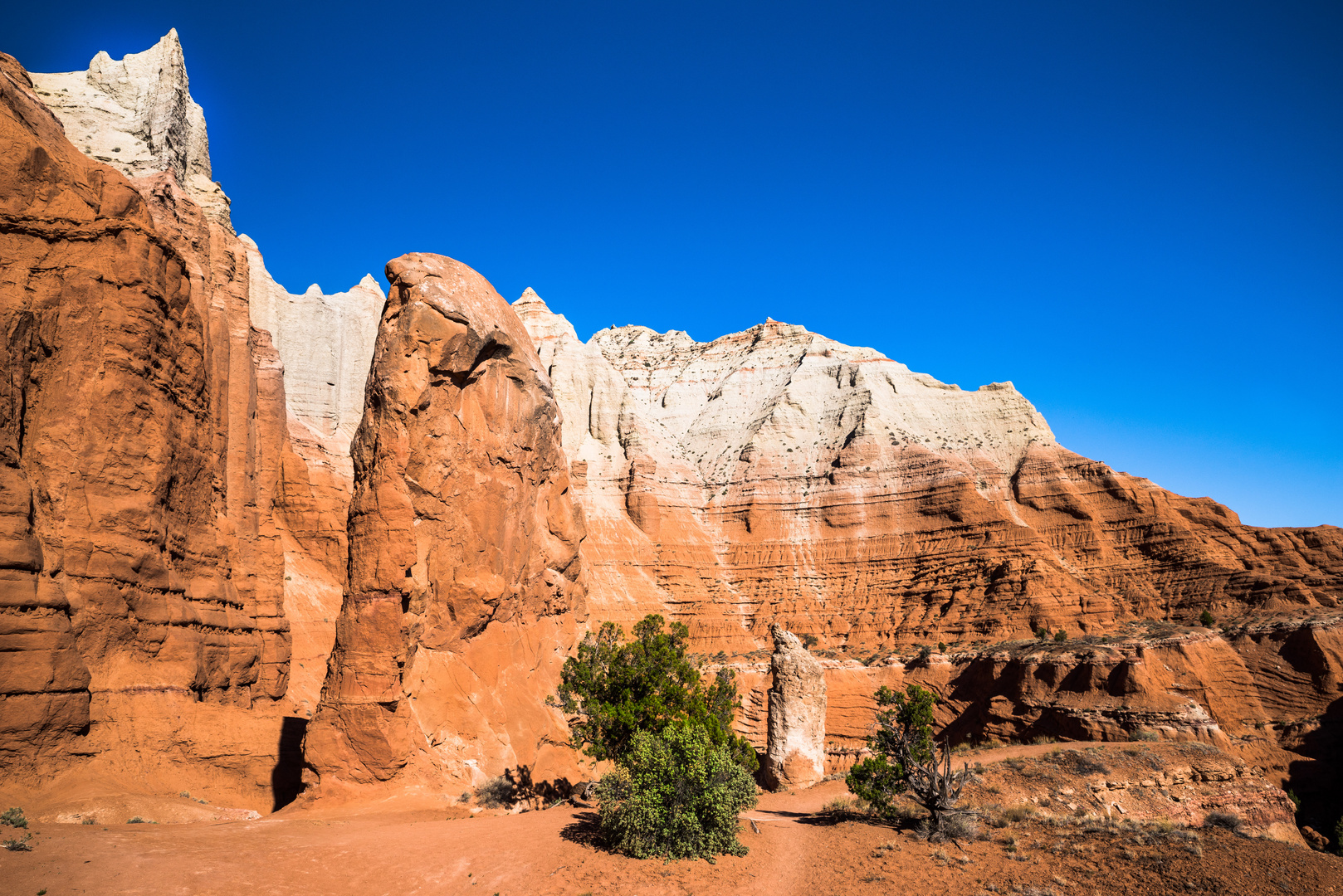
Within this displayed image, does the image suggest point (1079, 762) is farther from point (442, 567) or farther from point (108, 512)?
point (108, 512)

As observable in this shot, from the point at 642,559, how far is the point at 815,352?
30.2 meters

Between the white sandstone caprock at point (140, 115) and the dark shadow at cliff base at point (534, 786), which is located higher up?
the white sandstone caprock at point (140, 115)

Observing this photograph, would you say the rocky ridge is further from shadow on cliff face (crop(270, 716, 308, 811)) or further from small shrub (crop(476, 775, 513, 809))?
small shrub (crop(476, 775, 513, 809))

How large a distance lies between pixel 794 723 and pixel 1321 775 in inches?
772

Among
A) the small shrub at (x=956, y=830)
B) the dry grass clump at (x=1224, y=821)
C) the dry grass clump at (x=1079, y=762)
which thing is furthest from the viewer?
the dry grass clump at (x=1079, y=762)

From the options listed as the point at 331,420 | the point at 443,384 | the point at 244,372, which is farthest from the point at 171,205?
the point at 331,420

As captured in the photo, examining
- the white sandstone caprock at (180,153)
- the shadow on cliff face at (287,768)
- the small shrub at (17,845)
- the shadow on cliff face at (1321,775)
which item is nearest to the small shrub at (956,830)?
the small shrub at (17,845)

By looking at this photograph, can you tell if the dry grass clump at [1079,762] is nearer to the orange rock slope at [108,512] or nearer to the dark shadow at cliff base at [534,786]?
the dark shadow at cliff base at [534,786]

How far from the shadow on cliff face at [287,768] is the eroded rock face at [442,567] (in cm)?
434

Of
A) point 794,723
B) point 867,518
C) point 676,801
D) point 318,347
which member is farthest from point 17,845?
point 867,518

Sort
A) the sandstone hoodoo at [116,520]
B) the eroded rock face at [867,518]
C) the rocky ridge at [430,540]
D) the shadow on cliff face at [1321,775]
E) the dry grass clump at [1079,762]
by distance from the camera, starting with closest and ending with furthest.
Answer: the sandstone hoodoo at [116,520] < the rocky ridge at [430,540] < the dry grass clump at [1079,762] < the shadow on cliff face at [1321,775] < the eroded rock face at [867,518]

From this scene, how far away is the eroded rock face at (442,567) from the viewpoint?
19281mm

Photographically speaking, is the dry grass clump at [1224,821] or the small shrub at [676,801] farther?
the dry grass clump at [1224,821]

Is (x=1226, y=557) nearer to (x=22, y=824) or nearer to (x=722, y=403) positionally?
(x=722, y=403)
